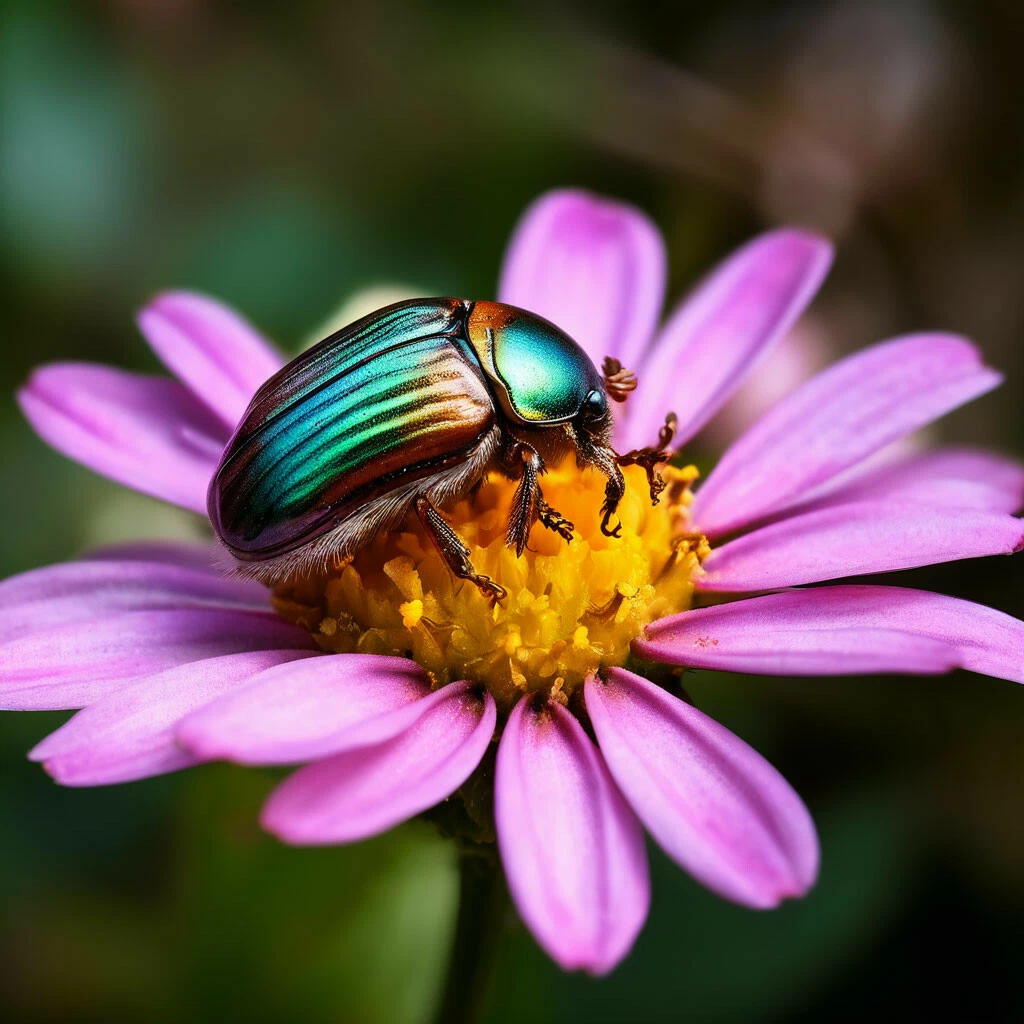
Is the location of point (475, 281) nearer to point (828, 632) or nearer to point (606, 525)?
point (606, 525)

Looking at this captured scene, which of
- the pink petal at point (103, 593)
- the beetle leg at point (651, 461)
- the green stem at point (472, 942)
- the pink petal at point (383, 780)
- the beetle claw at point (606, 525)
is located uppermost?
the beetle leg at point (651, 461)

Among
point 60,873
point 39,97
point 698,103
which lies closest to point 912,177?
point 698,103

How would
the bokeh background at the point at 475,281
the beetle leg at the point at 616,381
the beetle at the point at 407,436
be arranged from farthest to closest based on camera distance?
the bokeh background at the point at 475,281 < the beetle leg at the point at 616,381 < the beetle at the point at 407,436

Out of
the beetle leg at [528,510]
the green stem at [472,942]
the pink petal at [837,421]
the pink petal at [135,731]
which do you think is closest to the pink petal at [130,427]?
the pink petal at [135,731]

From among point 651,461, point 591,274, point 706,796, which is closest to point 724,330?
point 591,274

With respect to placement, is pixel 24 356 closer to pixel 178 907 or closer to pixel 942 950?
pixel 178 907

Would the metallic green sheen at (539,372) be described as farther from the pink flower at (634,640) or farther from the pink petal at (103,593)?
the pink petal at (103,593)
